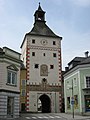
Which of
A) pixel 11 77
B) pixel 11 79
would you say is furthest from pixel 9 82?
pixel 11 77

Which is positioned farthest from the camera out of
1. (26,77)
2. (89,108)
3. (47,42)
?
(47,42)

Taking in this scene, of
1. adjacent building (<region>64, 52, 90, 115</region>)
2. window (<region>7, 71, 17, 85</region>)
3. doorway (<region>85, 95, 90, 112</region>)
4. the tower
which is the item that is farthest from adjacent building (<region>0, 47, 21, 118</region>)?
the tower

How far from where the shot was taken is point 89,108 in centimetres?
3562

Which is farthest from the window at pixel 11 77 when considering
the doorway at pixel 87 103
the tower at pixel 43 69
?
the tower at pixel 43 69

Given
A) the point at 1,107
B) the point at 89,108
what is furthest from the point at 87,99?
the point at 1,107

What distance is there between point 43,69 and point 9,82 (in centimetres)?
2181

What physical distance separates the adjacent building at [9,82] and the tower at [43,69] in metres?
18.2

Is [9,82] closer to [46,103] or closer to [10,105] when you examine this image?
[10,105]

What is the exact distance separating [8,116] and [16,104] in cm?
224

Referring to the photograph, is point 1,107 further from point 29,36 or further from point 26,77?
point 29,36

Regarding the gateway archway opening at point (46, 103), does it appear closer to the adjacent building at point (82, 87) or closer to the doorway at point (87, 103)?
the adjacent building at point (82, 87)

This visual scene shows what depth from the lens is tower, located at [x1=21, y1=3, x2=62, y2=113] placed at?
1917 inches

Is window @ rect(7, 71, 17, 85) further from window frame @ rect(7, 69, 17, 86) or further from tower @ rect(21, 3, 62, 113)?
tower @ rect(21, 3, 62, 113)

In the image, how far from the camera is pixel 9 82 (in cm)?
2895
